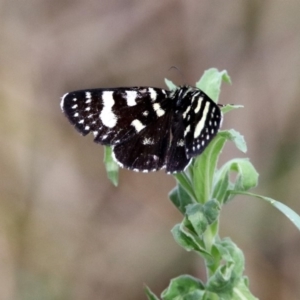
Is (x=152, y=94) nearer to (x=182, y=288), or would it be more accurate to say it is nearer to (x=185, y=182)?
(x=185, y=182)

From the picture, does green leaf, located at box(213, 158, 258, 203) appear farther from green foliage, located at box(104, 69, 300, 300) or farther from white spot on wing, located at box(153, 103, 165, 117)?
white spot on wing, located at box(153, 103, 165, 117)

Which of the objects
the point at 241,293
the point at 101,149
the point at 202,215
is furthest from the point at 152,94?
the point at 101,149

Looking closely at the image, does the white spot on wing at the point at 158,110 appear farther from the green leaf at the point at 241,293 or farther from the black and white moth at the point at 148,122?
the green leaf at the point at 241,293

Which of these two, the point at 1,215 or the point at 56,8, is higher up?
the point at 56,8

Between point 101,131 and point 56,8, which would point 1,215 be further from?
point 101,131

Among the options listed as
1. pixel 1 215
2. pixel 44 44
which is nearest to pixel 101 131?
pixel 1 215


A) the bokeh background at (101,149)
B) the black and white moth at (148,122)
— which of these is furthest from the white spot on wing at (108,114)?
the bokeh background at (101,149)
